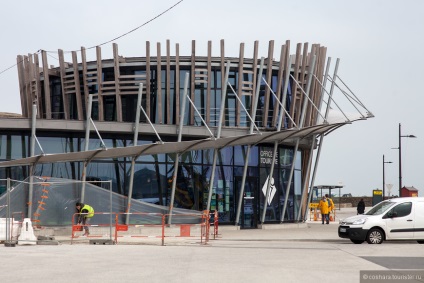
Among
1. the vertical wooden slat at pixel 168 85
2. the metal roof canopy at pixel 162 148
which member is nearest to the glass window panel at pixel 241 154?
the metal roof canopy at pixel 162 148

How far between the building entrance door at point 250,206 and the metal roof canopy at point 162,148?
203 cm

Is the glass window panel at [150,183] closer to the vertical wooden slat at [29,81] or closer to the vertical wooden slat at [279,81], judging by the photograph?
the vertical wooden slat at [279,81]

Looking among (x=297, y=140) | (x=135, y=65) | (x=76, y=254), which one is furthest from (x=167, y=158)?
(x=76, y=254)

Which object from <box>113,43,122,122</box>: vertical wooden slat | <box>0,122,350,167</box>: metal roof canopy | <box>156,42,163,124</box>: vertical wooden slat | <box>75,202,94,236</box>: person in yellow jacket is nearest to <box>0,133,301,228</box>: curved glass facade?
<box>113,43,122,122</box>: vertical wooden slat

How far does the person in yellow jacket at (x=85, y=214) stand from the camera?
25.5 metres

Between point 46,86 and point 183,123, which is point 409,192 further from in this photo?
point 46,86

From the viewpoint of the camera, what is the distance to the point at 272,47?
108ft

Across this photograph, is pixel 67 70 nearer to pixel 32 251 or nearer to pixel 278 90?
pixel 278 90

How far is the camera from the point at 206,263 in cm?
1619

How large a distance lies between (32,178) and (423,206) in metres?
12.3

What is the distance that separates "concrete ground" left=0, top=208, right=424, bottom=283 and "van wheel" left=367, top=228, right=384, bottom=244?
121cm

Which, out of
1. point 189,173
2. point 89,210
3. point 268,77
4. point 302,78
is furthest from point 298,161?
point 89,210

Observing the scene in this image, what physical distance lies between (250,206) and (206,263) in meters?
18.0

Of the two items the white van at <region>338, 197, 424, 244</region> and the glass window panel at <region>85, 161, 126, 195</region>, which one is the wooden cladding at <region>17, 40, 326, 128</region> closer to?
the glass window panel at <region>85, 161, 126, 195</region>
